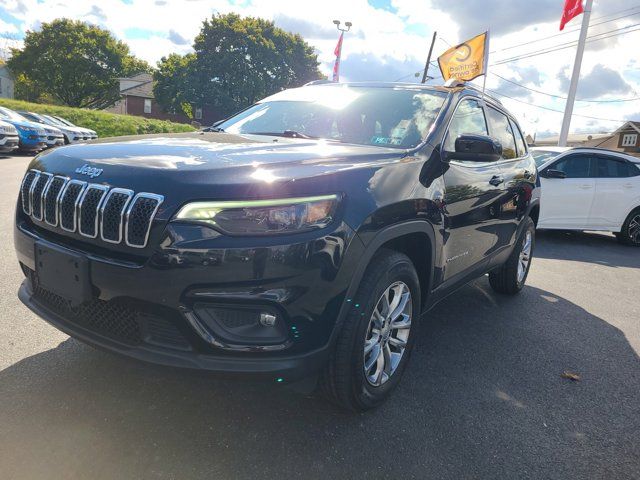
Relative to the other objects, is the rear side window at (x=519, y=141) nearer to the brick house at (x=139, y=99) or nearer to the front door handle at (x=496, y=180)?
the front door handle at (x=496, y=180)

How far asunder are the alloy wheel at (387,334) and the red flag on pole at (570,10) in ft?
56.8

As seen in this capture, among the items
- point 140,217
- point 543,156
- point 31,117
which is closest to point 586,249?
point 543,156

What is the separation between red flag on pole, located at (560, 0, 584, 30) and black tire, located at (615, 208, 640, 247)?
34.1ft

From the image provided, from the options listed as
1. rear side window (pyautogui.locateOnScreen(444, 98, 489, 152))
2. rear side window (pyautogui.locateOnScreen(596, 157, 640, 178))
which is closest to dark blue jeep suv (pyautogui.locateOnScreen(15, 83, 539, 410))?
rear side window (pyautogui.locateOnScreen(444, 98, 489, 152))

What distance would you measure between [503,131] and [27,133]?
15429 millimetres

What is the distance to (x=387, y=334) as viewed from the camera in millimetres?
2574

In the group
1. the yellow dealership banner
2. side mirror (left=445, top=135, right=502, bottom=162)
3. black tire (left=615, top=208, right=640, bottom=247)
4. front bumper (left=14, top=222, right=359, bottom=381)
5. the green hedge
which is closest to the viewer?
front bumper (left=14, top=222, right=359, bottom=381)

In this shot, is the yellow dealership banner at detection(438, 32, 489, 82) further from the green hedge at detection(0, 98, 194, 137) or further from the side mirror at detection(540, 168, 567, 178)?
the green hedge at detection(0, 98, 194, 137)

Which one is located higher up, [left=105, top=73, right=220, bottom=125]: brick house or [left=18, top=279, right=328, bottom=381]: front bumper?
[left=105, top=73, right=220, bottom=125]: brick house

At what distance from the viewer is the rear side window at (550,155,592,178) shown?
27.3ft

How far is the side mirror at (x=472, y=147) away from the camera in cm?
283

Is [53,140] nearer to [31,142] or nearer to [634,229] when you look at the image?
[31,142]

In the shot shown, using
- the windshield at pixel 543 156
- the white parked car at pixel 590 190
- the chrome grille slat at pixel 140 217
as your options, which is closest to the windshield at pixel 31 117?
the windshield at pixel 543 156

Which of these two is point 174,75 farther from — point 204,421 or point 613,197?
point 204,421
